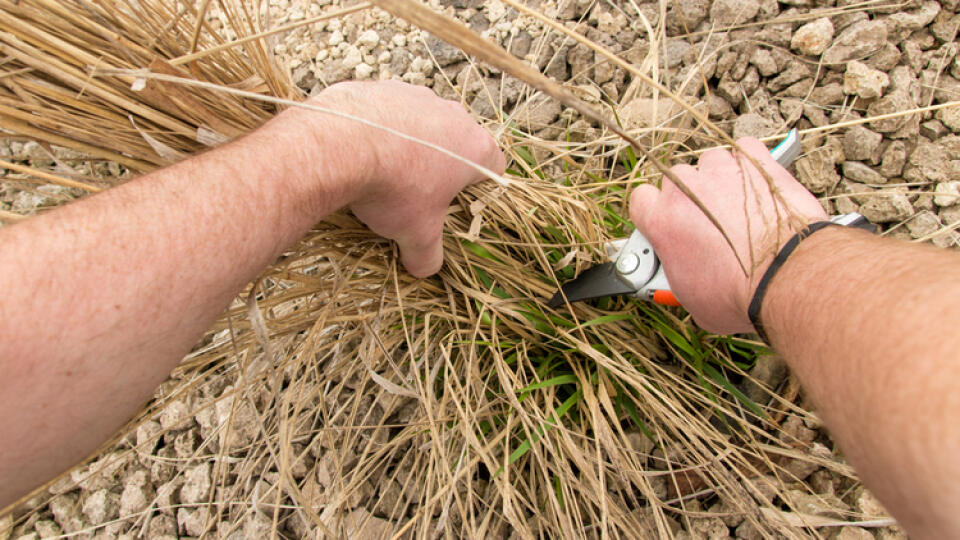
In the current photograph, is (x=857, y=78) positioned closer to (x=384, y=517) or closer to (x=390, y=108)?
(x=390, y=108)

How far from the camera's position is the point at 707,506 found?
113 centimetres

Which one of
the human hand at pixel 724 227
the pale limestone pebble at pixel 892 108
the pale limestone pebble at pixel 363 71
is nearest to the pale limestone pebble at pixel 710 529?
the human hand at pixel 724 227

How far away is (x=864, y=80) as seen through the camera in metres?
1.26

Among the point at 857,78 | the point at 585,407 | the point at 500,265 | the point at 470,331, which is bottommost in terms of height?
the point at 585,407

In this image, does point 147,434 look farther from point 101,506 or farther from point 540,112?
point 540,112

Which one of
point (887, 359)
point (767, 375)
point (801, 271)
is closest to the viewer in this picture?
point (887, 359)

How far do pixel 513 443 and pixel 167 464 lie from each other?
84 cm

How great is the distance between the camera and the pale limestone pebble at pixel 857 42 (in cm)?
126

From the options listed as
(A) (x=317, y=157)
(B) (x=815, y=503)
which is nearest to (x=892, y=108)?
(B) (x=815, y=503)

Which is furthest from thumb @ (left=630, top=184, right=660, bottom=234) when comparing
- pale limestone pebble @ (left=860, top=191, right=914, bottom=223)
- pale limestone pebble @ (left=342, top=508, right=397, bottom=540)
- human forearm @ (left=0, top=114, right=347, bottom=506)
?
pale limestone pebble @ (left=342, top=508, right=397, bottom=540)

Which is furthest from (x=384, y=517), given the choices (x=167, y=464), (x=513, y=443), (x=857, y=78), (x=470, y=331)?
(x=857, y=78)

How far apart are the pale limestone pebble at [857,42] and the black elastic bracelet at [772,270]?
0.80 metres

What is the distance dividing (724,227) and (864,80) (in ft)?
2.60

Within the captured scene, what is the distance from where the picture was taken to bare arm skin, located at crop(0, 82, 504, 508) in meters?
0.53
